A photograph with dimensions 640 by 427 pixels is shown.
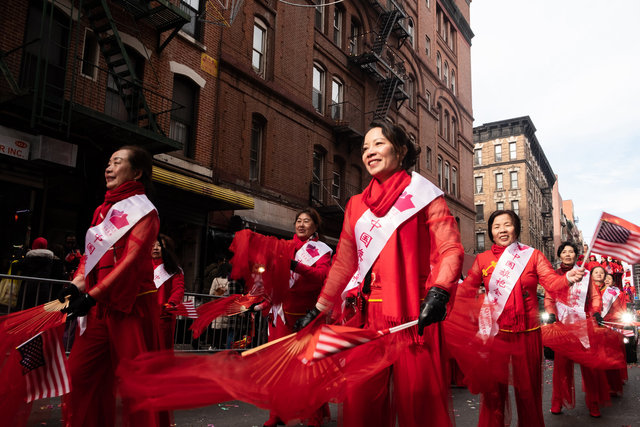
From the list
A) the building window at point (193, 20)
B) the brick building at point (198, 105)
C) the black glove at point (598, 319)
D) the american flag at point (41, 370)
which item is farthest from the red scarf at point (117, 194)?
the building window at point (193, 20)

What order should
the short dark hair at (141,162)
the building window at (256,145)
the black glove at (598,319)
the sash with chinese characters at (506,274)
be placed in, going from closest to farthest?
the short dark hair at (141,162)
the sash with chinese characters at (506,274)
the black glove at (598,319)
the building window at (256,145)

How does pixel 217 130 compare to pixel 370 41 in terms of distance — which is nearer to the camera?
pixel 217 130

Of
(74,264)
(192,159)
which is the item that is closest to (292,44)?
(192,159)

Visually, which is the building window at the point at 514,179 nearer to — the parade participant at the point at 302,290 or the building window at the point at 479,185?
the building window at the point at 479,185

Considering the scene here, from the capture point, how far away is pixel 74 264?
33.6ft

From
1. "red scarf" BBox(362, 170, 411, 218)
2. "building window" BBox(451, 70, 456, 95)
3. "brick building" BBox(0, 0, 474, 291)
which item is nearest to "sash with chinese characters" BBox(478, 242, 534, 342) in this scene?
"red scarf" BBox(362, 170, 411, 218)

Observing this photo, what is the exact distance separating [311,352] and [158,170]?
1129 cm

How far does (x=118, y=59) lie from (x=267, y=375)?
40.9ft

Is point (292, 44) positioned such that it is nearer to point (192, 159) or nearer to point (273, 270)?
point (192, 159)

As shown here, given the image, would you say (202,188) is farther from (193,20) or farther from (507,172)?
(507,172)

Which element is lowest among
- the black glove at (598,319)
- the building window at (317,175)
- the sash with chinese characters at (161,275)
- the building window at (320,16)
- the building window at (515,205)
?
the black glove at (598,319)

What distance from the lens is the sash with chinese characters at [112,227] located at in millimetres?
3518

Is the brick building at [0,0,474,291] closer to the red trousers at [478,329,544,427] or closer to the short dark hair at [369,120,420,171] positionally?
the short dark hair at [369,120,420,171]

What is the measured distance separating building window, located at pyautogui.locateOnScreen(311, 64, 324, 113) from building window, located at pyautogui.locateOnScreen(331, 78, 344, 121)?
0.60m
